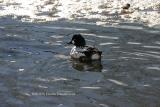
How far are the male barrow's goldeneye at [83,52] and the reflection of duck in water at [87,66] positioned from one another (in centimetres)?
13

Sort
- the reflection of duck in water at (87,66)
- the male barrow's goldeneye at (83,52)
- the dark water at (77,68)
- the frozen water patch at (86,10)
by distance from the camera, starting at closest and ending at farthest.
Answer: the dark water at (77,68), the reflection of duck in water at (87,66), the male barrow's goldeneye at (83,52), the frozen water patch at (86,10)

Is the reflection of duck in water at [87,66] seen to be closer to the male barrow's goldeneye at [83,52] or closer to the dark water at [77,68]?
the dark water at [77,68]

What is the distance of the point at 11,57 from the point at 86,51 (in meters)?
2.44

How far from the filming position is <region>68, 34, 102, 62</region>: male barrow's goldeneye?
51.9 feet

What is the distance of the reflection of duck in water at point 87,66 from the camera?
15445 mm

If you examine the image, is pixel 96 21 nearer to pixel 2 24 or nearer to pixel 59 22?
pixel 59 22

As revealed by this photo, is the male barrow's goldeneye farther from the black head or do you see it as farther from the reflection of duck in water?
the reflection of duck in water

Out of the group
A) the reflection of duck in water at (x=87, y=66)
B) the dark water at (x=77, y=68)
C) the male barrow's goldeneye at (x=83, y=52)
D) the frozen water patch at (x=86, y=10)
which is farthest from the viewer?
the frozen water patch at (x=86, y=10)

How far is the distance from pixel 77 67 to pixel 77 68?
14cm

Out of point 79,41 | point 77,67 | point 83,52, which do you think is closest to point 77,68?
point 77,67

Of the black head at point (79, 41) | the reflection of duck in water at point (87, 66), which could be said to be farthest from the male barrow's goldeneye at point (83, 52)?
the reflection of duck in water at point (87, 66)

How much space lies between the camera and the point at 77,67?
51.9ft

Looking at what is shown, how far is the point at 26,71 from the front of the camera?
15.0 m

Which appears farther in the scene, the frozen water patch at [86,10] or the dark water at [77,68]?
the frozen water patch at [86,10]
